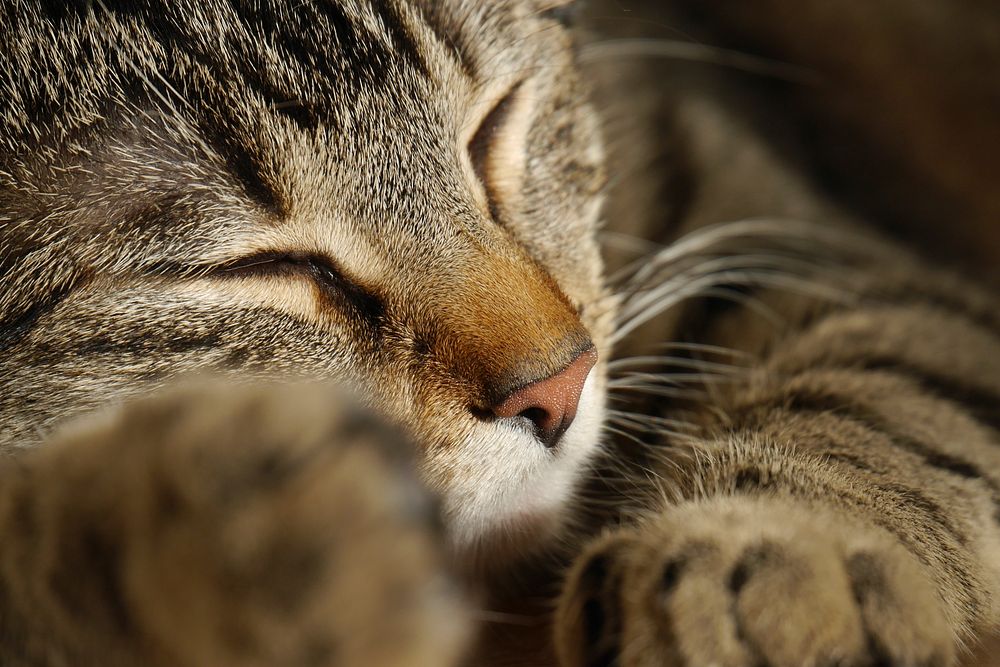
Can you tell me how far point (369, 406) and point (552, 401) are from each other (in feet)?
0.48

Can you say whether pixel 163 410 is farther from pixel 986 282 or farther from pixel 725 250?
pixel 986 282

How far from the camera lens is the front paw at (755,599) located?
642 millimetres

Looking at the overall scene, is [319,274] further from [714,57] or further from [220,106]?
[714,57]

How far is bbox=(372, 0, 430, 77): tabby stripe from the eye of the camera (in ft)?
2.64

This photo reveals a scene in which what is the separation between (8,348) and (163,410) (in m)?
0.24

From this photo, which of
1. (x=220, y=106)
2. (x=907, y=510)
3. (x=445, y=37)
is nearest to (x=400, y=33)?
(x=445, y=37)

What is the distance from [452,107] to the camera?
82 cm

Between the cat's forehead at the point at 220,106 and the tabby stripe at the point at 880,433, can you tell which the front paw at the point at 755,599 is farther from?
the cat's forehead at the point at 220,106

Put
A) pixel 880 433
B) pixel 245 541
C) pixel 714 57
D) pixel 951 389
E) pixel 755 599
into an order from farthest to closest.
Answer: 1. pixel 714 57
2. pixel 951 389
3. pixel 880 433
4. pixel 755 599
5. pixel 245 541

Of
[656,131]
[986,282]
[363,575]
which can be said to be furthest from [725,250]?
[363,575]

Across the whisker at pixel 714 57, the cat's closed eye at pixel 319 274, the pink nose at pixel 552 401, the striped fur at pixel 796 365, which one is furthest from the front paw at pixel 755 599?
the whisker at pixel 714 57

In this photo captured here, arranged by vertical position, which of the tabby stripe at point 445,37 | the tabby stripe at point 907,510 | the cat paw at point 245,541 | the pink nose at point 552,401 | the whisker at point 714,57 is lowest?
the tabby stripe at point 907,510

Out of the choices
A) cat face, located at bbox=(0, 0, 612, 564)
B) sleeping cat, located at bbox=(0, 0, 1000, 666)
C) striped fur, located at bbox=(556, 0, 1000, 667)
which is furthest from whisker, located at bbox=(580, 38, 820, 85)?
cat face, located at bbox=(0, 0, 612, 564)

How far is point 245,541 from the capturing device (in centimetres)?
48
